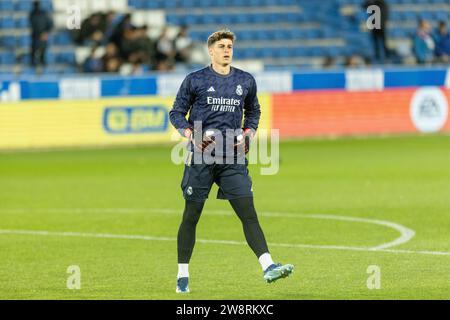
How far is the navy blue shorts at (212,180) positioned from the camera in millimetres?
10203

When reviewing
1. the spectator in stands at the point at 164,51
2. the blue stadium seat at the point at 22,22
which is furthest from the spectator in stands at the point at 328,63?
the blue stadium seat at the point at 22,22

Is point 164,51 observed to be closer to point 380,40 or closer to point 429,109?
point 380,40

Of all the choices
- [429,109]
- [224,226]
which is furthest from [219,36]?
[429,109]

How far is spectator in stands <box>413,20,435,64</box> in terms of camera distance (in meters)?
31.7

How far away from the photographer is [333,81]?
97.6ft

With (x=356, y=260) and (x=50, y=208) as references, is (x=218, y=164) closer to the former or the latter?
(x=356, y=260)

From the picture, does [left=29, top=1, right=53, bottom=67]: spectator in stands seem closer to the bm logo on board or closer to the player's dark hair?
the bm logo on board

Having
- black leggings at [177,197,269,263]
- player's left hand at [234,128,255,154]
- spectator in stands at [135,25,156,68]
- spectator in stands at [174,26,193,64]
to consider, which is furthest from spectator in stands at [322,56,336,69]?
black leggings at [177,197,269,263]

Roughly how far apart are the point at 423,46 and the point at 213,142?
22444 millimetres

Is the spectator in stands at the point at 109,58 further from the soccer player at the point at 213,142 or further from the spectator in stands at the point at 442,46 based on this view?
the soccer player at the point at 213,142

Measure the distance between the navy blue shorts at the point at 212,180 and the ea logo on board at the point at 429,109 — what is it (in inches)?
807

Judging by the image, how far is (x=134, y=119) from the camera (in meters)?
28.1

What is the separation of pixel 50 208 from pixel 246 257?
226 inches
